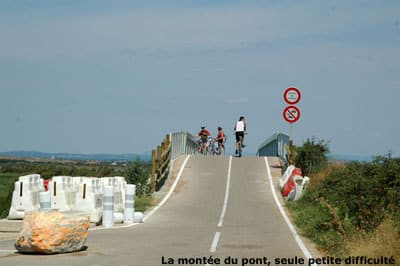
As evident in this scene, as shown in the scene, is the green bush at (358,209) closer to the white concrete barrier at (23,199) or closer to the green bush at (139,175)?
the white concrete barrier at (23,199)

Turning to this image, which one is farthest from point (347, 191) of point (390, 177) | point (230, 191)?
point (230, 191)

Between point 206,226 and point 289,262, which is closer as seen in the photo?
point 289,262

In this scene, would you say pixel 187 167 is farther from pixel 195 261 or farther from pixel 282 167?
pixel 195 261

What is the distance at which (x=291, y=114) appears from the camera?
3378 cm

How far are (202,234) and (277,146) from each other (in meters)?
24.5

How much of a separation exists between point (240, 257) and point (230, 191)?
16982mm

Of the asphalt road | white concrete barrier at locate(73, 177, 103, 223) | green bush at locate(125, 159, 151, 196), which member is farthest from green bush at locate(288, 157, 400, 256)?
green bush at locate(125, 159, 151, 196)

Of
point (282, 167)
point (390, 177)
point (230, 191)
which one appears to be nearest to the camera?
point (390, 177)

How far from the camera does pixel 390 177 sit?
2069cm

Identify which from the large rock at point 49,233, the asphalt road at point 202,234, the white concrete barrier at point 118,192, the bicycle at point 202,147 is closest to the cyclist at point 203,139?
the bicycle at point 202,147

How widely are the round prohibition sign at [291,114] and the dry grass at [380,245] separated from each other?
17.3 metres

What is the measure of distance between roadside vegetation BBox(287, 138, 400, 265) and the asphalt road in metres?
0.75

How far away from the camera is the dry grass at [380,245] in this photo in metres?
14.5

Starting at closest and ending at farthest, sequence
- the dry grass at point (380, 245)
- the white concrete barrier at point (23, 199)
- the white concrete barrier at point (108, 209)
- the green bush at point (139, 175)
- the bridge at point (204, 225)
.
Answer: the dry grass at point (380, 245) → the bridge at point (204, 225) → the white concrete barrier at point (108, 209) → the white concrete barrier at point (23, 199) → the green bush at point (139, 175)
